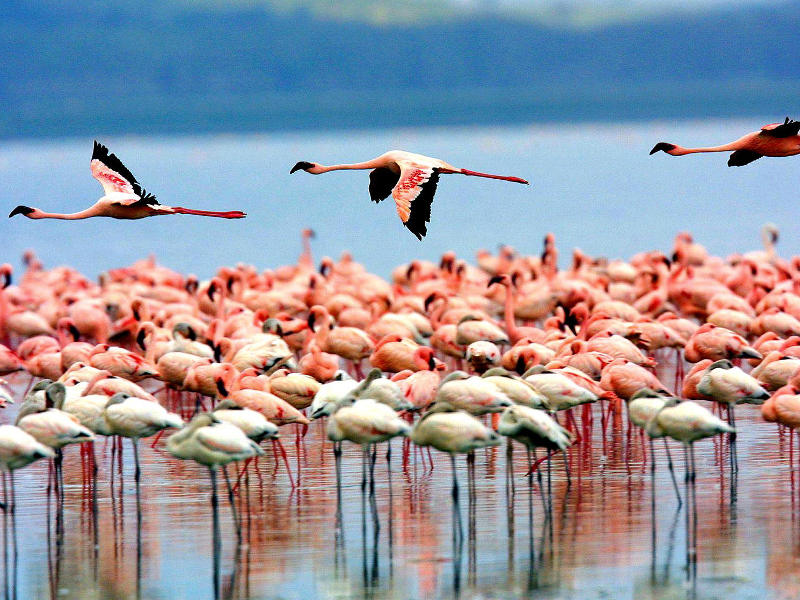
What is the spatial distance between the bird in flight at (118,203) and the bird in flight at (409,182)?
1143mm

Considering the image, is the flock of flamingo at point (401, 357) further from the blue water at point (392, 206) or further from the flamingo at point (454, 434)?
the blue water at point (392, 206)

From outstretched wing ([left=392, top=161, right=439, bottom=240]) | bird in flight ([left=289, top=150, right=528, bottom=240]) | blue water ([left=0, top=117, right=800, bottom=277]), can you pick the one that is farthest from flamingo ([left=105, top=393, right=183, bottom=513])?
blue water ([left=0, top=117, right=800, bottom=277])

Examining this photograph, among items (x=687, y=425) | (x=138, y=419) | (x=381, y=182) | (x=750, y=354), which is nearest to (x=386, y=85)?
(x=381, y=182)

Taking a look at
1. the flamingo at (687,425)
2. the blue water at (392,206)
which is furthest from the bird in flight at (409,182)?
the blue water at (392,206)

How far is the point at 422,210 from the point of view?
1084cm

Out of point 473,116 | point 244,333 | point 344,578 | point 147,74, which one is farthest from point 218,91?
point 344,578

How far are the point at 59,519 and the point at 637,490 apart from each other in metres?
3.47

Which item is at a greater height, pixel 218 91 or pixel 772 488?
pixel 218 91

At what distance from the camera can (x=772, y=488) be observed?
372 inches

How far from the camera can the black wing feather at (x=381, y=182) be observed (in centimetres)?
1281

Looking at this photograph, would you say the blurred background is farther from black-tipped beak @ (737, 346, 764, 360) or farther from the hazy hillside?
black-tipped beak @ (737, 346, 764, 360)

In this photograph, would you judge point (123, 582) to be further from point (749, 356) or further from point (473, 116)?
point (473, 116)

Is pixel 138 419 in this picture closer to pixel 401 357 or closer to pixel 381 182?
pixel 401 357

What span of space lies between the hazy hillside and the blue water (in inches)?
91.4
